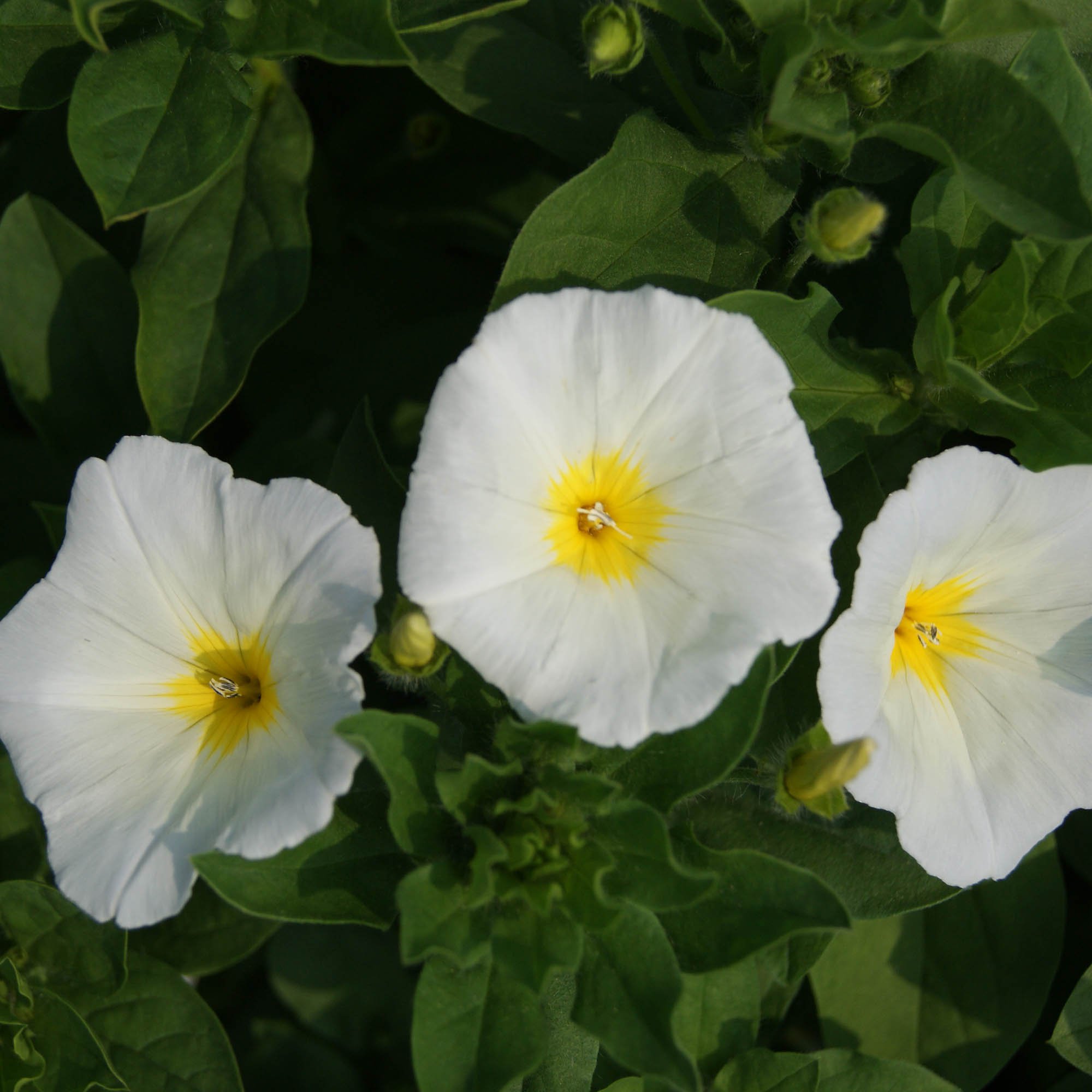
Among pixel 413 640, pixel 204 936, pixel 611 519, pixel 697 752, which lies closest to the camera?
pixel 413 640

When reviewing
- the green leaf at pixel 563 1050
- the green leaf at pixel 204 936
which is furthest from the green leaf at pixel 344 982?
the green leaf at pixel 563 1050

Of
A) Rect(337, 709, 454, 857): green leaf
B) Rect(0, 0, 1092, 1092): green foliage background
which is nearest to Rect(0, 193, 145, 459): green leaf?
Rect(0, 0, 1092, 1092): green foliage background

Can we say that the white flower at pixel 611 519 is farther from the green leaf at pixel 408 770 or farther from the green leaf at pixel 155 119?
the green leaf at pixel 155 119

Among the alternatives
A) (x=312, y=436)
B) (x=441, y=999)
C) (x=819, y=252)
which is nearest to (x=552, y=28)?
(x=819, y=252)

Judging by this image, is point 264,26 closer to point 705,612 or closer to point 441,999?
point 705,612

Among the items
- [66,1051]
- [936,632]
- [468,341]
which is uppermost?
[468,341]

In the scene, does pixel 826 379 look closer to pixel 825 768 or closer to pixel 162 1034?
pixel 825 768

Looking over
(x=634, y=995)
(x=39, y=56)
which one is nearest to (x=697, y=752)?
(x=634, y=995)
